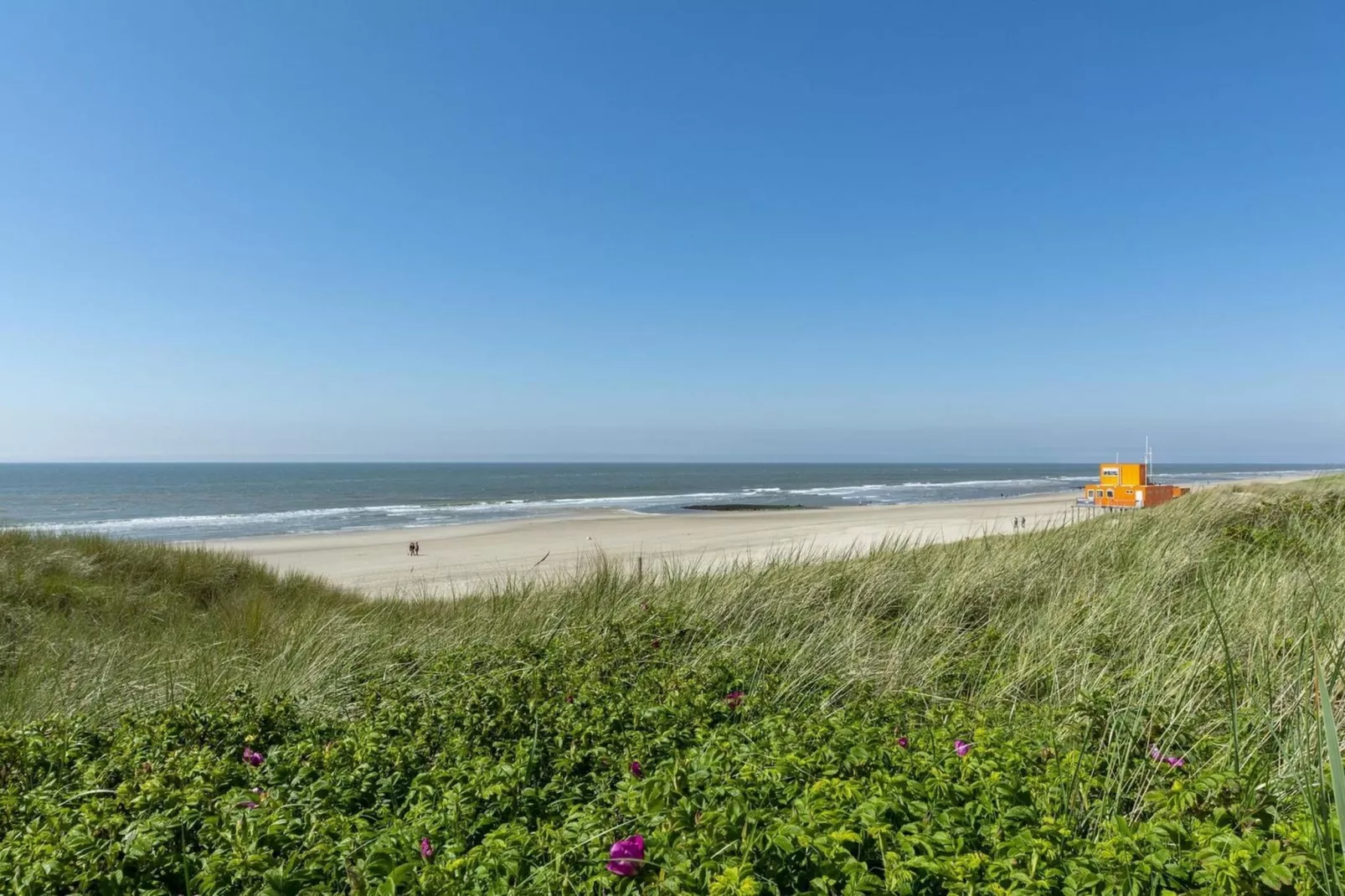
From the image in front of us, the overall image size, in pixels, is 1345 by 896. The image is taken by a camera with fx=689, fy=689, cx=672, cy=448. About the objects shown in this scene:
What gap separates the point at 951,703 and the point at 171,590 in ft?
32.0

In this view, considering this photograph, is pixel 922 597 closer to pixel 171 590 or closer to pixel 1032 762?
pixel 1032 762

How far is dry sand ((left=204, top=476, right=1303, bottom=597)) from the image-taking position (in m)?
16.8

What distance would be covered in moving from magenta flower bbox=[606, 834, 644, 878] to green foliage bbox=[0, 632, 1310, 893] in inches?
1.3

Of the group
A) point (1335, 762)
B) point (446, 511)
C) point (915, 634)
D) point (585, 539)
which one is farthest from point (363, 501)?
point (1335, 762)

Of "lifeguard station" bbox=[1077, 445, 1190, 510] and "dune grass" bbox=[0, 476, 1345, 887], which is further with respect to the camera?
"lifeguard station" bbox=[1077, 445, 1190, 510]

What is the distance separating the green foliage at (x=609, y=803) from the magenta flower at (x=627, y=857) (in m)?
0.03

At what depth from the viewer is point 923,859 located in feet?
5.67

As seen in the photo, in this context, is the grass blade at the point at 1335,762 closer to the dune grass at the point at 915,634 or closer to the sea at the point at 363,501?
the dune grass at the point at 915,634

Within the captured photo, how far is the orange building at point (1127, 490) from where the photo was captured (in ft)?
74.1

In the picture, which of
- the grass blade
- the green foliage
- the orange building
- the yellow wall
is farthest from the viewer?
the yellow wall

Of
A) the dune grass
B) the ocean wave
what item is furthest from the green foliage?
the ocean wave

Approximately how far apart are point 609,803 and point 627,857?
0.72m

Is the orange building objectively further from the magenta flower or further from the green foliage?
the magenta flower

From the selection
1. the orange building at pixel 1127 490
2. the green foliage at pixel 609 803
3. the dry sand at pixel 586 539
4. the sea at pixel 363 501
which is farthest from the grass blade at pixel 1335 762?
the sea at pixel 363 501
